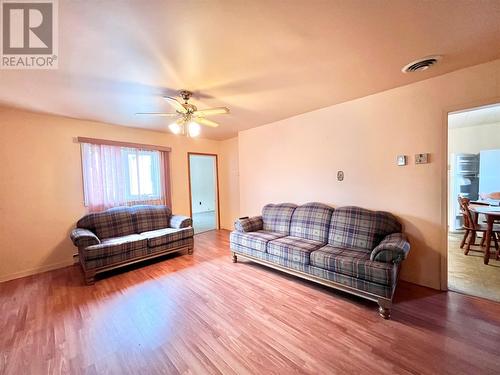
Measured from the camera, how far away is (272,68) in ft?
6.85

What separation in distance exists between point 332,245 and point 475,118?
4070 millimetres

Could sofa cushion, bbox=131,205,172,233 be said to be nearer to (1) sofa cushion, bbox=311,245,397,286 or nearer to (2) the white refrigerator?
(1) sofa cushion, bbox=311,245,397,286

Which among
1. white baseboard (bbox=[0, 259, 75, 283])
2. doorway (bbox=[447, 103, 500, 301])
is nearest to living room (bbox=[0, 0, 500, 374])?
white baseboard (bbox=[0, 259, 75, 283])

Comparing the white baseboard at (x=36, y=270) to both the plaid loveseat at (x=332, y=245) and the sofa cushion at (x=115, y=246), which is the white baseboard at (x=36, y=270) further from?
the plaid loveseat at (x=332, y=245)

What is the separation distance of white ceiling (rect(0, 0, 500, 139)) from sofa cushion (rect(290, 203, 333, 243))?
5.42 feet

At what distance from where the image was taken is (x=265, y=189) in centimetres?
436

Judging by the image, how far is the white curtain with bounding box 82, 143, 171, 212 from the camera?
365 centimetres

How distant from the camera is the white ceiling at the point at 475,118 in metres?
3.61

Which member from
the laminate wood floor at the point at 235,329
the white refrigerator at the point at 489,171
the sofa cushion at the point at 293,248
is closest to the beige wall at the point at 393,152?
the laminate wood floor at the point at 235,329

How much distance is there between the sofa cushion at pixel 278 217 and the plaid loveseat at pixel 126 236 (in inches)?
57.5

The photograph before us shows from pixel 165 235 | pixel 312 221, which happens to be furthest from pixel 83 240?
pixel 312 221

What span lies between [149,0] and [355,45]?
62.0 inches

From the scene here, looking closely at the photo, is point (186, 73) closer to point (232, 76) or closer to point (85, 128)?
point (232, 76)

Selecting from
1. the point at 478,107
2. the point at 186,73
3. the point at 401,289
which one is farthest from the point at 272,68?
the point at 401,289
